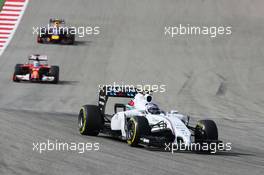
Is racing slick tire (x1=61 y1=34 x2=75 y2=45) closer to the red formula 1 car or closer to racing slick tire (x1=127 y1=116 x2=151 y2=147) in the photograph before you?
the red formula 1 car

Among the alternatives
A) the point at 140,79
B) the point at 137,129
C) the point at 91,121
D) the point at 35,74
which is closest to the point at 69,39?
the point at 140,79

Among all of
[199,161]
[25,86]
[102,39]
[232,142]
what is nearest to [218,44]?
[102,39]

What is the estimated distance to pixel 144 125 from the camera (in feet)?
54.4

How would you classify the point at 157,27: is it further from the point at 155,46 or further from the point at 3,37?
the point at 3,37

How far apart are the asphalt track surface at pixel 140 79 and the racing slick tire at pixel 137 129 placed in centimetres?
38

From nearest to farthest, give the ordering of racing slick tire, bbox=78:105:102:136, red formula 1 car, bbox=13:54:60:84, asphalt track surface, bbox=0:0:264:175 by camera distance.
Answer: asphalt track surface, bbox=0:0:264:175
racing slick tire, bbox=78:105:102:136
red formula 1 car, bbox=13:54:60:84

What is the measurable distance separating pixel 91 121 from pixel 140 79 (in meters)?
15.2

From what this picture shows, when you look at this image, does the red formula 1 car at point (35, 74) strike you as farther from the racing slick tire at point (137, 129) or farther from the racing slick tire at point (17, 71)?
the racing slick tire at point (137, 129)

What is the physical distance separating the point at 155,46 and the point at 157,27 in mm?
4151

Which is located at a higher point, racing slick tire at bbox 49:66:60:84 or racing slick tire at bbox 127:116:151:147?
racing slick tire at bbox 49:66:60:84

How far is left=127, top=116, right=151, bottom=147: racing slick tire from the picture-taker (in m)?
16.5

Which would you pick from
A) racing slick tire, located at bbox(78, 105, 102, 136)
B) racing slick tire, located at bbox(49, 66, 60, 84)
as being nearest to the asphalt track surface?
racing slick tire, located at bbox(78, 105, 102, 136)

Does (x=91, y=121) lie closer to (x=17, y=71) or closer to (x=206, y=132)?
(x=206, y=132)

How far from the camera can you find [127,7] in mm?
48625
